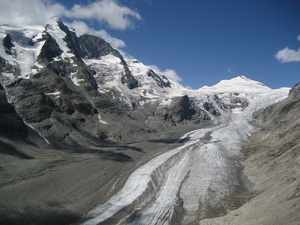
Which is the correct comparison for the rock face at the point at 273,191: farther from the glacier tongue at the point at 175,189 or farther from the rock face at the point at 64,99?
the rock face at the point at 64,99

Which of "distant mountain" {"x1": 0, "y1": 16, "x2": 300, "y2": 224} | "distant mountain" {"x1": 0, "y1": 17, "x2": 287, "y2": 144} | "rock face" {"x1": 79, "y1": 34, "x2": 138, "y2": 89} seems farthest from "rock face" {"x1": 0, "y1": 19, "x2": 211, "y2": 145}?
"rock face" {"x1": 79, "y1": 34, "x2": 138, "y2": 89}

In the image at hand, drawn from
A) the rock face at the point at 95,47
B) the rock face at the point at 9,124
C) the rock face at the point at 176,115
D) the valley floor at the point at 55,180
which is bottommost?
the valley floor at the point at 55,180

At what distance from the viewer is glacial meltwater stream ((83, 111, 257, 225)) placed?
2012 centimetres

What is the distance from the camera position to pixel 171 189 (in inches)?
1026

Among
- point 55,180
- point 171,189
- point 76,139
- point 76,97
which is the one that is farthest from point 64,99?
point 171,189

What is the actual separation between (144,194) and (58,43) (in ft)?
328

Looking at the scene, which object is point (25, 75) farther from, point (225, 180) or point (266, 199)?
point (266, 199)

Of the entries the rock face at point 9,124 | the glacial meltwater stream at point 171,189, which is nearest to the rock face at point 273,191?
the glacial meltwater stream at point 171,189

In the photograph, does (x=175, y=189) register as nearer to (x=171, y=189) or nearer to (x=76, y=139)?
(x=171, y=189)

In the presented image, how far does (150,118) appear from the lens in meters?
95.1

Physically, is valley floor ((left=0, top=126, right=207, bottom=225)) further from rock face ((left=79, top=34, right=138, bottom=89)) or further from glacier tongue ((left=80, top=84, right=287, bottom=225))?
rock face ((left=79, top=34, right=138, bottom=89))

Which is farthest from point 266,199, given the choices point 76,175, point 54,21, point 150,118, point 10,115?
point 54,21

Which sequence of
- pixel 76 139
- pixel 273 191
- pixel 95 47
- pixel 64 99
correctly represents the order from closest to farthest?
1. pixel 273 191
2. pixel 76 139
3. pixel 64 99
4. pixel 95 47

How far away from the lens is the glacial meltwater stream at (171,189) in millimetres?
20125
